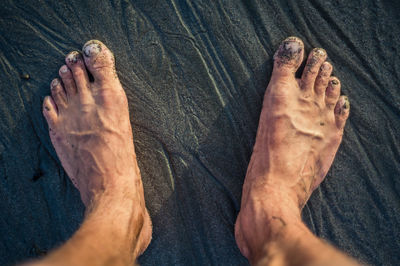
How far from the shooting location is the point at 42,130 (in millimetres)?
1699

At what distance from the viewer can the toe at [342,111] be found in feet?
5.43

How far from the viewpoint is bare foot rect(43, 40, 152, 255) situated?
1614mm

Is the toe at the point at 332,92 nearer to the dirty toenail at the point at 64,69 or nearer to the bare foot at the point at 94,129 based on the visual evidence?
the bare foot at the point at 94,129

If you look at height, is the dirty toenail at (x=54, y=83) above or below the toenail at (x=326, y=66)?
above

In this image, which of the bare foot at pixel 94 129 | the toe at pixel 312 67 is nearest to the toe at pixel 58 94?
the bare foot at pixel 94 129

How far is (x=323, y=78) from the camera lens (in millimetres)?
1658

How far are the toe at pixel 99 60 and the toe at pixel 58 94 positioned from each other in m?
0.22

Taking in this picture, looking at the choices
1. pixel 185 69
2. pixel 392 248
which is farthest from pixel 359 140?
pixel 185 69

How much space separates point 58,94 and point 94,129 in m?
0.31

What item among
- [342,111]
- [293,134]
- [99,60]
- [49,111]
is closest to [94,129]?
[49,111]

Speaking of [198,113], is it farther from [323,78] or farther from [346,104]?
[346,104]

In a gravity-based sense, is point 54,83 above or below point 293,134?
above

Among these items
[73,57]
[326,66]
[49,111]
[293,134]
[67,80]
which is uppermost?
[73,57]

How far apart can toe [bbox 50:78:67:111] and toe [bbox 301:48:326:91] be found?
146 centimetres
